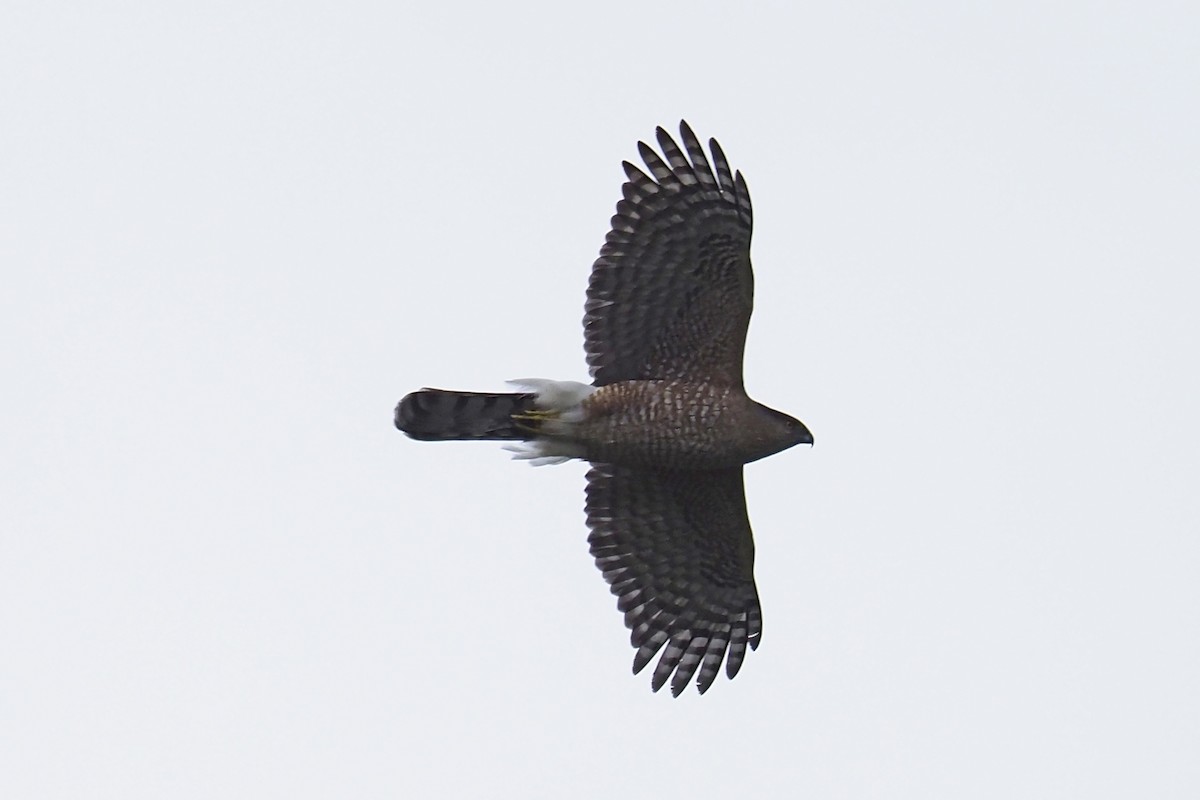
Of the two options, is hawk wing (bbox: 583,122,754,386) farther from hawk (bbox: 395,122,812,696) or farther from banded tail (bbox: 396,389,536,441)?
banded tail (bbox: 396,389,536,441)

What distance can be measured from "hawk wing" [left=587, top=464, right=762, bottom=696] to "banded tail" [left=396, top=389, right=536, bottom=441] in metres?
1.02

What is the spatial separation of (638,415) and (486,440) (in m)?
Result: 1.15

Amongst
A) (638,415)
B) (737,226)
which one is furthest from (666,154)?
(638,415)

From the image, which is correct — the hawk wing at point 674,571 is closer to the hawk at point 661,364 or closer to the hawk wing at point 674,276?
the hawk at point 661,364

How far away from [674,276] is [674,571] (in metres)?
2.38

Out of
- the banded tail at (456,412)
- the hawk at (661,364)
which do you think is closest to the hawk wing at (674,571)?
the hawk at (661,364)

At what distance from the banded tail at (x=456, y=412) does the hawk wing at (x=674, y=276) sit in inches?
24.1

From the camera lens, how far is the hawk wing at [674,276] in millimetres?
14766

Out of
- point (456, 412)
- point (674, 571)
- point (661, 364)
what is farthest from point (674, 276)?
point (674, 571)

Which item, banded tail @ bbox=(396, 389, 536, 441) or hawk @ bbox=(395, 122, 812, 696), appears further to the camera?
banded tail @ bbox=(396, 389, 536, 441)

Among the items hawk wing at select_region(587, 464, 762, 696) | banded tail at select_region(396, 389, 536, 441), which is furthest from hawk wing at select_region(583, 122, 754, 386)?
hawk wing at select_region(587, 464, 762, 696)

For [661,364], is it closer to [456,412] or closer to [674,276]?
[674,276]

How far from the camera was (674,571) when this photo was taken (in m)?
16.0

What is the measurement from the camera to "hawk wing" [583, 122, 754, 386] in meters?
14.8
